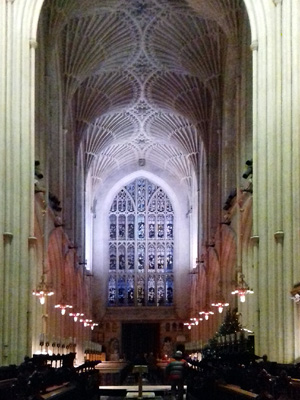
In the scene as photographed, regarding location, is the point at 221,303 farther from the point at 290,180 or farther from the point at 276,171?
the point at 290,180

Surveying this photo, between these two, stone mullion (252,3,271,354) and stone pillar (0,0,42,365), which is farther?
stone mullion (252,3,271,354)

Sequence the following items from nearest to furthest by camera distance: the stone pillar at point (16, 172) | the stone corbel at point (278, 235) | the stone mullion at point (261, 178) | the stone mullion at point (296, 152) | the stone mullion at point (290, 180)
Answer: the stone mullion at point (296, 152) < the stone mullion at point (290, 180) < the stone corbel at point (278, 235) < the stone pillar at point (16, 172) < the stone mullion at point (261, 178)

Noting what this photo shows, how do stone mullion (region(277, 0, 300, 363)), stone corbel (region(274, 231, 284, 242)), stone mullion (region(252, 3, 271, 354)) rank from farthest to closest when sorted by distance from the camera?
1. stone mullion (region(252, 3, 271, 354))
2. stone corbel (region(274, 231, 284, 242))
3. stone mullion (region(277, 0, 300, 363))

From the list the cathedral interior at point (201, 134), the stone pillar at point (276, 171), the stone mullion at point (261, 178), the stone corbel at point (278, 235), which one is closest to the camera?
the stone pillar at point (276, 171)

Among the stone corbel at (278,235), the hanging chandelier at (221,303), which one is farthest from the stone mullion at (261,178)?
the hanging chandelier at (221,303)

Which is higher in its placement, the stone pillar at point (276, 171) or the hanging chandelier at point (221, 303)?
the stone pillar at point (276, 171)

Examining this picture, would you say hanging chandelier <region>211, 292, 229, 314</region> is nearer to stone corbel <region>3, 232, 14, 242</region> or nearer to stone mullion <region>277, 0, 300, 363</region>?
stone mullion <region>277, 0, 300, 363</region>

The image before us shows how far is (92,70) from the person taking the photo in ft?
148

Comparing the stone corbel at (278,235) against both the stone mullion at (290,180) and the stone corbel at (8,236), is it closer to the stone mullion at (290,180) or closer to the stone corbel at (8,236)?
the stone mullion at (290,180)

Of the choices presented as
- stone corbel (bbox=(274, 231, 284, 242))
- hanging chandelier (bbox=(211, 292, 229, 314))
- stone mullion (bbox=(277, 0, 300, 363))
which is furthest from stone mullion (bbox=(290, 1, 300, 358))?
hanging chandelier (bbox=(211, 292, 229, 314))

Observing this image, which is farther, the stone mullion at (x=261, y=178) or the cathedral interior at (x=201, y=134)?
the stone mullion at (x=261, y=178)

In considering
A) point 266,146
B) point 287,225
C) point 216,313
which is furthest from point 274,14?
point 216,313

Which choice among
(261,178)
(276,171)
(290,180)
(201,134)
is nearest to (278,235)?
(290,180)

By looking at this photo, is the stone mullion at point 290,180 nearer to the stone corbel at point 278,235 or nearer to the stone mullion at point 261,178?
the stone corbel at point 278,235
